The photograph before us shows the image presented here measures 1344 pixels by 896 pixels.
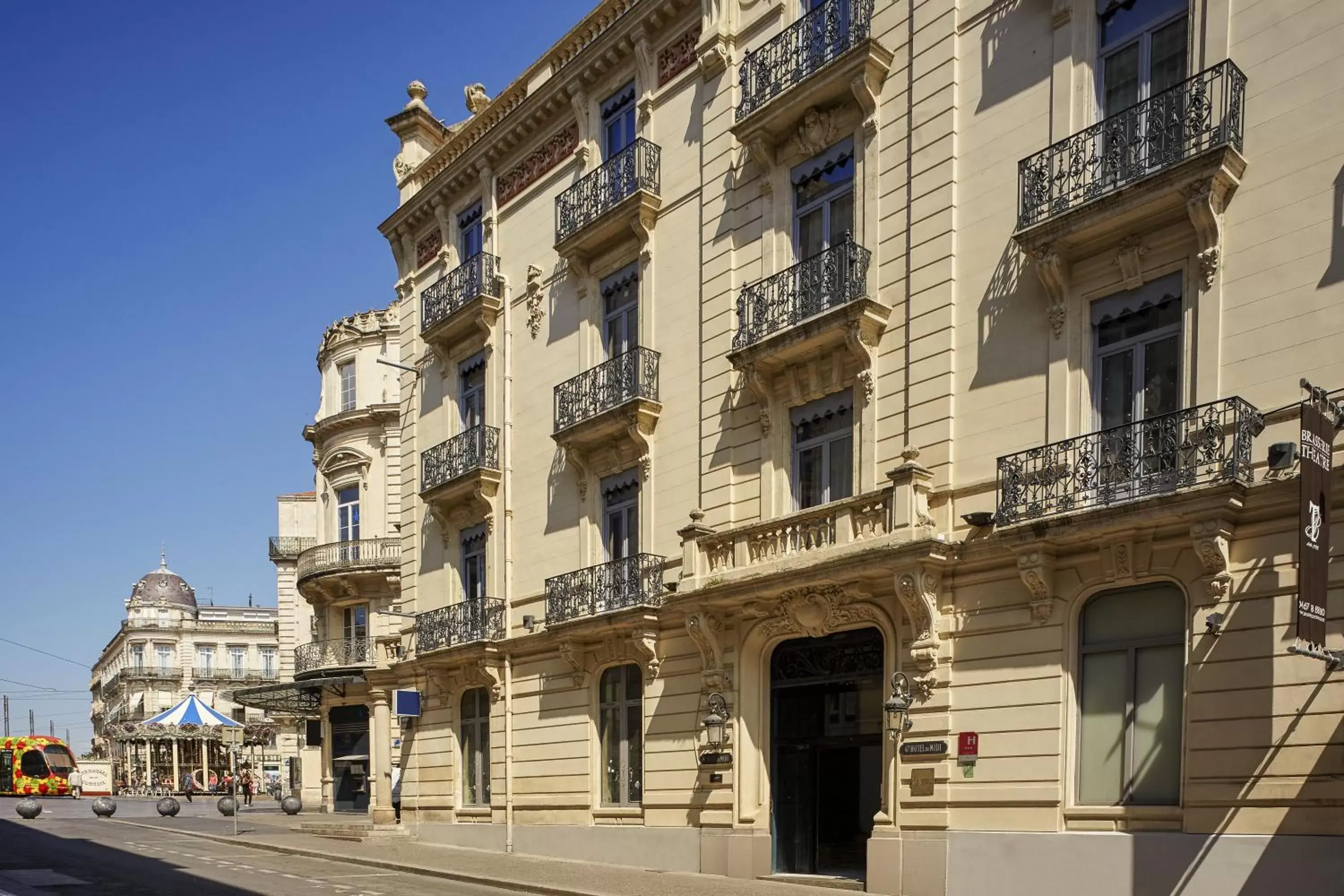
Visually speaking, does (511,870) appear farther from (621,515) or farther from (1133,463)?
(1133,463)

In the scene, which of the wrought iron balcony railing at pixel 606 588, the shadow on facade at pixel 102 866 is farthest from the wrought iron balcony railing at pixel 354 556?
the wrought iron balcony railing at pixel 606 588

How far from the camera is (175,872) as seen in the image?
67.2ft

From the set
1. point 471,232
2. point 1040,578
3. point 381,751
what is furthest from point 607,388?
point 381,751

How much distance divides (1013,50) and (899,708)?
927 centimetres

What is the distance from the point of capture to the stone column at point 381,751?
2930 centimetres

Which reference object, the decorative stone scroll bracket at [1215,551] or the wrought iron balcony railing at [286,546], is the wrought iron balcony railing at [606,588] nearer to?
the decorative stone scroll bracket at [1215,551]

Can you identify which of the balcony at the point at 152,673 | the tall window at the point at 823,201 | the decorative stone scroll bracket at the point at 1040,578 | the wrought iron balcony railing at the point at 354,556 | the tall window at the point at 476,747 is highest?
the tall window at the point at 823,201

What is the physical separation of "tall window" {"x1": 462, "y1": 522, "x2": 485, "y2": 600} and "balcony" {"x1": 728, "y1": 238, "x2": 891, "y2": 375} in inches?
401

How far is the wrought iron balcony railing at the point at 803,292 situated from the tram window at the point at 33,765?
55781 mm

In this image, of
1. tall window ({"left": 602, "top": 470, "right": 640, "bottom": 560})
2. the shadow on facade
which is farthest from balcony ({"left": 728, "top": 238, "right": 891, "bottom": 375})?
the shadow on facade

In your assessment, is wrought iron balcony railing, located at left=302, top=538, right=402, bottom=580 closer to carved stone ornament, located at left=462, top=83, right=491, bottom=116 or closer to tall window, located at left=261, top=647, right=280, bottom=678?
carved stone ornament, located at left=462, top=83, right=491, bottom=116

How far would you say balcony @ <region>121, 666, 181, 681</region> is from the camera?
90.1m

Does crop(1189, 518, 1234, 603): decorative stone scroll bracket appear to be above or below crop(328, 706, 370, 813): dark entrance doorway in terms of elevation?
above

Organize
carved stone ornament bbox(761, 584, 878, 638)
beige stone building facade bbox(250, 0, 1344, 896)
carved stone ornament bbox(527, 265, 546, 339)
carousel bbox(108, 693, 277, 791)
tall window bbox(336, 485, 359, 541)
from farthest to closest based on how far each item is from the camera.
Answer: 1. carousel bbox(108, 693, 277, 791)
2. tall window bbox(336, 485, 359, 541)
3. carved stone ornament bbox(527, 265, 546, 339)
4. carved stone ornament bbox(761, 584, 878, 638)
5. beige stone building facade bbox(250, 0, 1344, 896)
